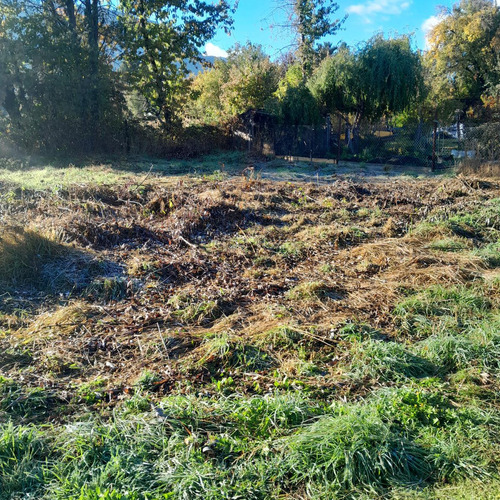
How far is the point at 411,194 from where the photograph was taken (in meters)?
9.91

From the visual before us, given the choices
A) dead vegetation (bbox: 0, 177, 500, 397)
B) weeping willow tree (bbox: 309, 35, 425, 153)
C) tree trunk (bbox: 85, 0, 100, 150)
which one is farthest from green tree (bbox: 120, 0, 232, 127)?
dead vegetation (bbox: 0, 177, 500, 397)

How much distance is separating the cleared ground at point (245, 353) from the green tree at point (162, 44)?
492 inches

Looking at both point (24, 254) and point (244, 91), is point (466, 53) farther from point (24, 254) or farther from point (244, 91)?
point (24, 254)

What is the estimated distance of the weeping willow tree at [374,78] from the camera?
56.7ft

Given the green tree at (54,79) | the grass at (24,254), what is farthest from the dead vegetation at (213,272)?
the green tree at (54,79)

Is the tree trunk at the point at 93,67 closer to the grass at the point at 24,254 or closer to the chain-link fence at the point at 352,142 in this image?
the chain-link fence at the point at 352,142

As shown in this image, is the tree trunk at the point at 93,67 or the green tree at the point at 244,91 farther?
the green tree at the point at 244,91

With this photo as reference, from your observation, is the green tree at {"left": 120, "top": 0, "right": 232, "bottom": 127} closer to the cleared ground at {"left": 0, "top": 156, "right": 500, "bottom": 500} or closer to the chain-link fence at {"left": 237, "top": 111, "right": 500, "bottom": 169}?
the chain-link fence at {"left": 237, "top": 111, "right": 500, "bottom": 169}

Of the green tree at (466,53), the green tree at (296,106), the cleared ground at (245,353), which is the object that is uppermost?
the green tree at (466,53)

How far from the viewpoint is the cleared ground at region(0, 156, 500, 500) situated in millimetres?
2549

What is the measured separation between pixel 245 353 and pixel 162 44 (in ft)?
59.3

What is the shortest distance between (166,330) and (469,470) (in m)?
2.92

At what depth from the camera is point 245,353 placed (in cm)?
390

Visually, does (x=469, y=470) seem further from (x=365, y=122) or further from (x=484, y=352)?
(x=365, y=122)
